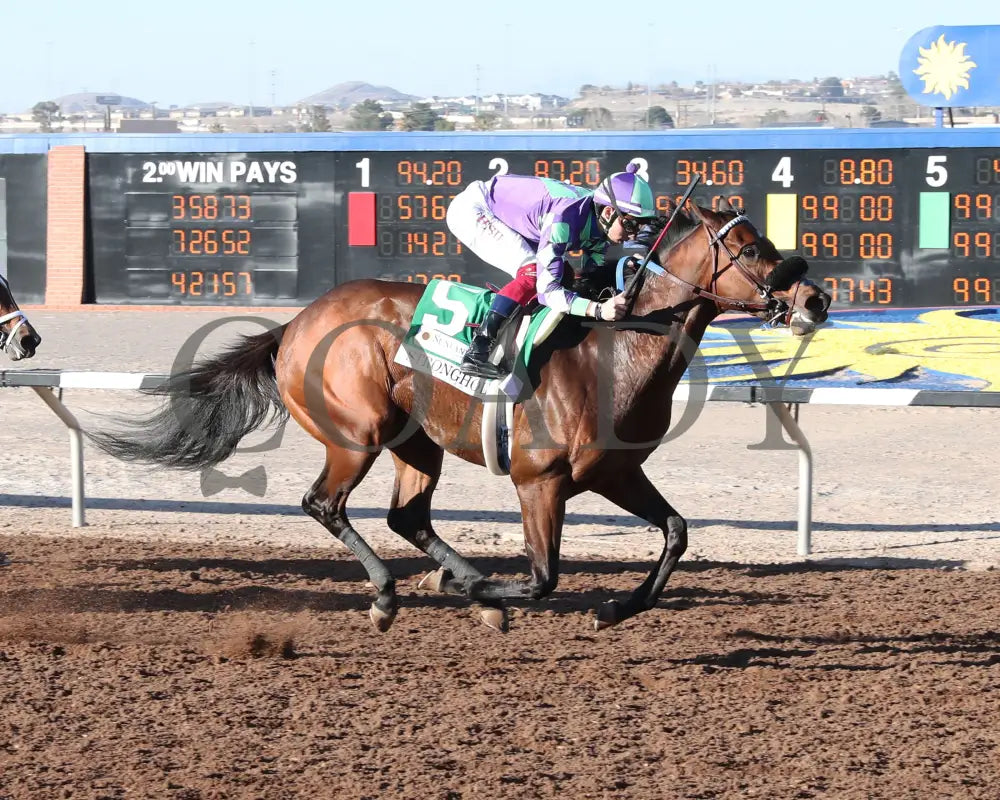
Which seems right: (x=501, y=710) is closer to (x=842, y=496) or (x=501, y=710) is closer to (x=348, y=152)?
(x=842, y=496)

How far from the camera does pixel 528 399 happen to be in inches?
188

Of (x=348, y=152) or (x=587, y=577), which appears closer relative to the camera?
Answer: (x=587, y=577)

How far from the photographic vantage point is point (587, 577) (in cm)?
599

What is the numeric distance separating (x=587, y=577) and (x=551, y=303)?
1725 millimetres

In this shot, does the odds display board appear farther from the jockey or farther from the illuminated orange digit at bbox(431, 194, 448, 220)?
the jockey

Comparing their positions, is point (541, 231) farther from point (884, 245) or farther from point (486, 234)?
point (884, 245)

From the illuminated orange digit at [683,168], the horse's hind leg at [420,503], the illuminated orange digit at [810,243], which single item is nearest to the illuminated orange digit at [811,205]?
the illuminated orange digit at [810,243]

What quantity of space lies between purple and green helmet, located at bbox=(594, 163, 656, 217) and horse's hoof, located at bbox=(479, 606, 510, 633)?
1.42m

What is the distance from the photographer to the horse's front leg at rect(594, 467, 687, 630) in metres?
4.73

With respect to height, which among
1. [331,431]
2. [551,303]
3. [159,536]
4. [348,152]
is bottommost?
[159,536]

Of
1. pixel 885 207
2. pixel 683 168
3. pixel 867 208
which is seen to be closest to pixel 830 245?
pixel 867 208

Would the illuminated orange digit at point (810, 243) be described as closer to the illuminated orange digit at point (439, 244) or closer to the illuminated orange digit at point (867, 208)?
the illuminated orange digit at point (867, 208)

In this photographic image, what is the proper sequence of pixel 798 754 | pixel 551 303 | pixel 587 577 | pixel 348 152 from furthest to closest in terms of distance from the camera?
pixel 348 152
pixel 587 577
pixel 551 303
pixel 798 754

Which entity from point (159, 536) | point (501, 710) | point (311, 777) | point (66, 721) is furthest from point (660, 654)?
point (159, 536)
